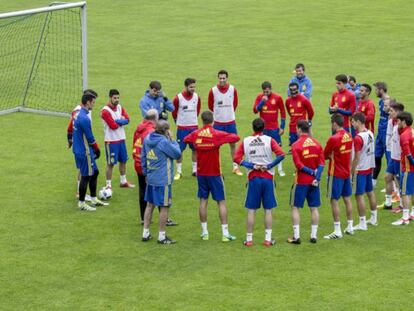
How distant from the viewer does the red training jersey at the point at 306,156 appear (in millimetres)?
15289

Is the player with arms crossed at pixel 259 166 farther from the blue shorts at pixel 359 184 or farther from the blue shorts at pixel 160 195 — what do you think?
the blue shorts at pixel 359 184

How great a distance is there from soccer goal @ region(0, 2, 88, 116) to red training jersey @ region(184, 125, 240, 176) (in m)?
9.65

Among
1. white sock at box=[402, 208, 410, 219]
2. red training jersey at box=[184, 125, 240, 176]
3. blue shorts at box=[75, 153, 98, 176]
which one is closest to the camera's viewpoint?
red training jersey at box=[184, 125, 240, 176]

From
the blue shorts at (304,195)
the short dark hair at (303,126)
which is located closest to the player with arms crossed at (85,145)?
the blue shorts at (304,195)

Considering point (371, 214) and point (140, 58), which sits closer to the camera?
point (371, 214)

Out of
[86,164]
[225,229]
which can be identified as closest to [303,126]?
[225,229]

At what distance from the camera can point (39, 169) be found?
67.7 feet

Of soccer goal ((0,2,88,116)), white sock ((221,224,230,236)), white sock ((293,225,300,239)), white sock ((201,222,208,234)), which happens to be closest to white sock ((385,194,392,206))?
white sock ((293,225,300,239))

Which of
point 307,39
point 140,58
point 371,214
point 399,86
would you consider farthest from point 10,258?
point 307,39

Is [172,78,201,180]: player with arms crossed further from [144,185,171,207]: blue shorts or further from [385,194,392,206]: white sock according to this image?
[385,194,392,206]: white sock

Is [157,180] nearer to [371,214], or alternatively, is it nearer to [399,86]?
[371,214]

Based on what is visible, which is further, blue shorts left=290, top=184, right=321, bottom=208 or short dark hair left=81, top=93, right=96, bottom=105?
short dark hair left=81, top=93, right=96, bottom=105

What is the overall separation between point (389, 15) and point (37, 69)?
1759cm

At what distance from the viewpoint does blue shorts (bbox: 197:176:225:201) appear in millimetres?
15617
